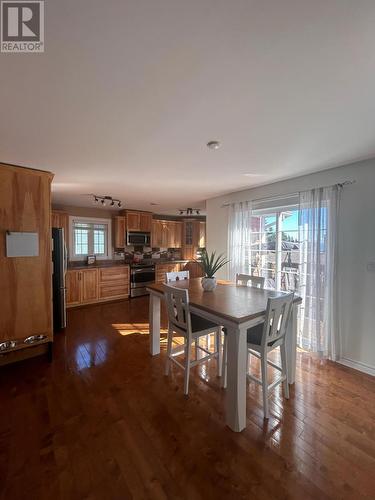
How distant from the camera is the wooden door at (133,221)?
18.5 ft

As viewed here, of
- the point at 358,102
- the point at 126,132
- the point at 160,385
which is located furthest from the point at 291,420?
the point at 126,132

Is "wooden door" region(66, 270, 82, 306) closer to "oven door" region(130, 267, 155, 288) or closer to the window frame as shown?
the window frame

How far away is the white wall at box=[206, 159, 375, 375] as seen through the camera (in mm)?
2428

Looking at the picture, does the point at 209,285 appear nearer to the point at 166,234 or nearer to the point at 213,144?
the point at 213,144

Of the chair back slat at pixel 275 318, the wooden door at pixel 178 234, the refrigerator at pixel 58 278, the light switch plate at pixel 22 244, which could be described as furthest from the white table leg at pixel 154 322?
the wooden door at pixel 178 234

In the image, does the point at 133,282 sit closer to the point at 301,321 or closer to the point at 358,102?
the point at 301,321

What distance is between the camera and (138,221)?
5.82 metres

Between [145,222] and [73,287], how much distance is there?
2412mm

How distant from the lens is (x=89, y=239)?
Answer: 5488mm

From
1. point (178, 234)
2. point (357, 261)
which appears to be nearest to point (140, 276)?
point (178, 234)

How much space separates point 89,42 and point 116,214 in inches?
198

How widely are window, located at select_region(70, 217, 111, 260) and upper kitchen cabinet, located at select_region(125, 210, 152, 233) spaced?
0.56m

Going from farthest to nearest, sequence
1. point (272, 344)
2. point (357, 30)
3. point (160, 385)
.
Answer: point (160, 385) < point (272, 344) < point (357, 30)

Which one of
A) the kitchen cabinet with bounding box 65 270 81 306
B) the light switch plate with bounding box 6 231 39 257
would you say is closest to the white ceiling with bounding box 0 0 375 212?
the light switch plate with bounding box 6 231 39 257
